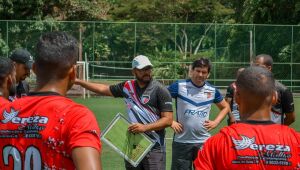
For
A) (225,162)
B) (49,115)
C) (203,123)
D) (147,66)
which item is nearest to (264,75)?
(225,162)

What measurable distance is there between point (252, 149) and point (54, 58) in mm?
1264

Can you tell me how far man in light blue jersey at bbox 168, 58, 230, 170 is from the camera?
8.13 m

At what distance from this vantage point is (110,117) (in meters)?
18.9

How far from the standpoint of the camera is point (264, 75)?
3824mm

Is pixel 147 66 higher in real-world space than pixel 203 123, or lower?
higher

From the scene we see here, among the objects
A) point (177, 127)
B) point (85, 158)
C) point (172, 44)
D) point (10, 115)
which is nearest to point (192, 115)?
point (177, 127)

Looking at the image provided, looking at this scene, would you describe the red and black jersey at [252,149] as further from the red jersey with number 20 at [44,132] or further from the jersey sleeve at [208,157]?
the red jersey with number 20 at [44,132]

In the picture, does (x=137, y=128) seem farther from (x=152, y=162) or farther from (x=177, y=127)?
(x=177, y=127)

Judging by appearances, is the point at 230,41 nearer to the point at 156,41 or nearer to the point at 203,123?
the point at 156,41

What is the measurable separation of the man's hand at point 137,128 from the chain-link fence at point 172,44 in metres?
21.2

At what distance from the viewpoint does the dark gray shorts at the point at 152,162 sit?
7355 mm

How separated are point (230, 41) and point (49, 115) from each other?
27744 millimetres

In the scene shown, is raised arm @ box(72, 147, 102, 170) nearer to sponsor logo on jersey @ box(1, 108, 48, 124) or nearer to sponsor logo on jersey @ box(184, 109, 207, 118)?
sponsor logo on jersey @ box(1, 108, 48, 124)

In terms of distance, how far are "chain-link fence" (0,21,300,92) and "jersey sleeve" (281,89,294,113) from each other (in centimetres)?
2101
